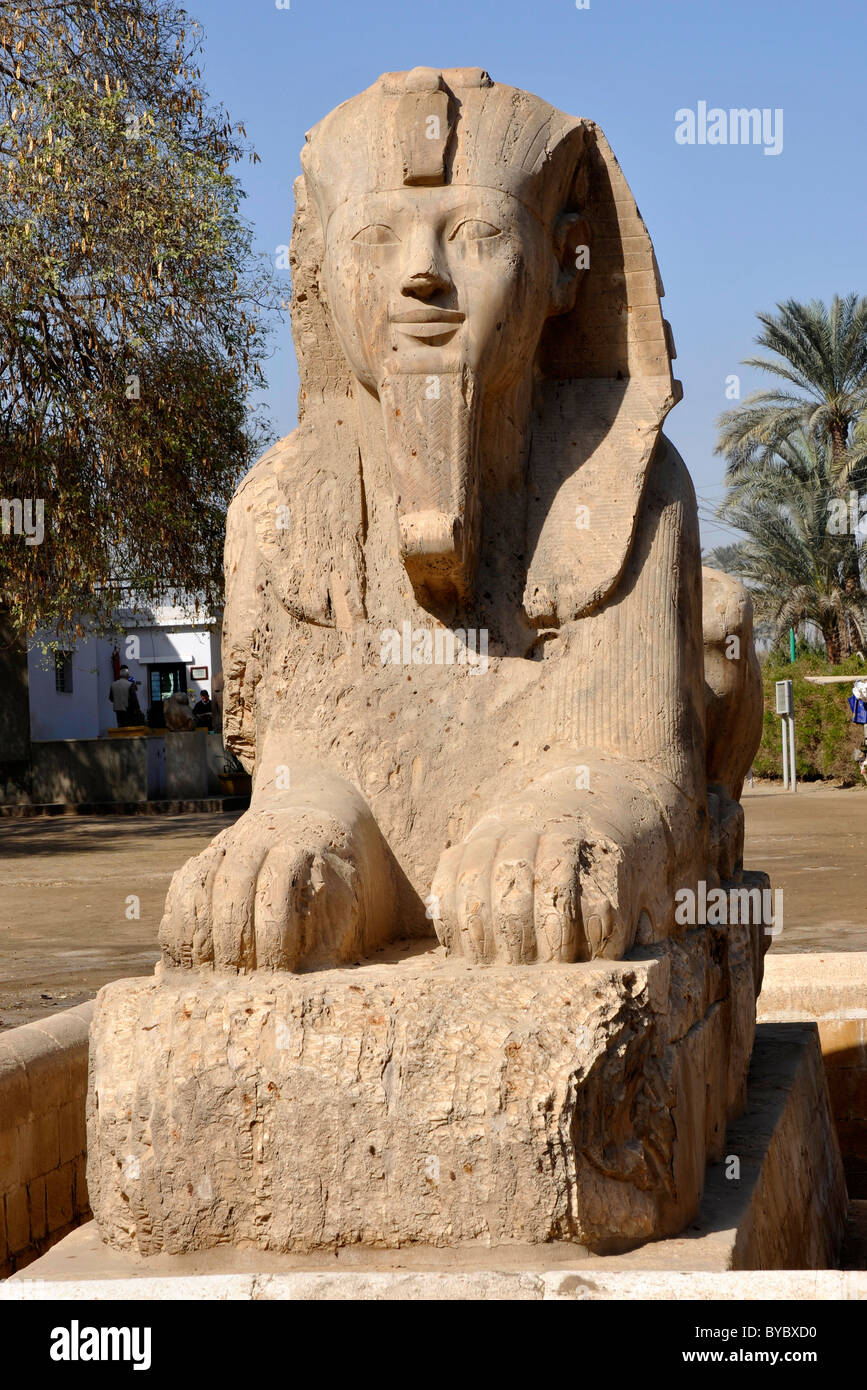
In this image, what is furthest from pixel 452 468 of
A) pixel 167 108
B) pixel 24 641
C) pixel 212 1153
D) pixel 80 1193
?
pixel 24 641

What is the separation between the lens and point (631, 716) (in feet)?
9.08

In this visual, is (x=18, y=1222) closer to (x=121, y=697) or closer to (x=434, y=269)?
(x=434, y=269)

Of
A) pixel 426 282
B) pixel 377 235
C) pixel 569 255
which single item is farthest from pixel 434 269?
pixel 569 255

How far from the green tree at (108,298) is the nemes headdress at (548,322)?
399 inches

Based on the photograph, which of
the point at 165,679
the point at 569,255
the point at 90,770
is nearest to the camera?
the point at 569,255

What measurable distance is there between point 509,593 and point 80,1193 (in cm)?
207

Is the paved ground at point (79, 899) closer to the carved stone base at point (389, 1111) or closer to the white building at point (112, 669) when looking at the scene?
the white building at point (112, 669)

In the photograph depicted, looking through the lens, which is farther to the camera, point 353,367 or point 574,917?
point 353,367

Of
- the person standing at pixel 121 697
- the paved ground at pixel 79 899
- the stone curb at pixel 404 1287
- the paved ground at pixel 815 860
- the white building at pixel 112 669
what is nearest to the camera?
the stone curb at pixel 404 1287

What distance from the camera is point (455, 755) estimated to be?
9.18 ft

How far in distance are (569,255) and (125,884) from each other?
885cm

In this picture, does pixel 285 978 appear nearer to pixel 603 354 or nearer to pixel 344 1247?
pixel 344 1247

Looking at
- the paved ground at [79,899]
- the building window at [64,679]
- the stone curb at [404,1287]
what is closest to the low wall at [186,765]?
the paved ground at [79,899]

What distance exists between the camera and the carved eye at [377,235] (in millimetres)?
2611
